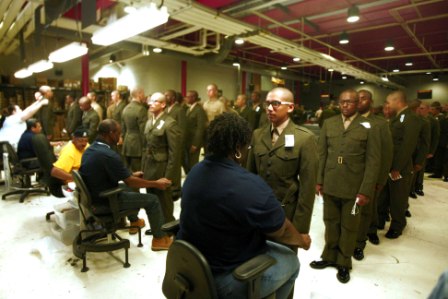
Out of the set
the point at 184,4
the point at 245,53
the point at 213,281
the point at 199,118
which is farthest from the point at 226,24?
the point at 245,53

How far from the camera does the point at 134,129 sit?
3.93m

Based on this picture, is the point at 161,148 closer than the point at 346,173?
No

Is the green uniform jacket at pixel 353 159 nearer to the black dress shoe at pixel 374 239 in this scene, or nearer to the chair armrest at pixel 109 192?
the black dress shoe at pixel 374 239

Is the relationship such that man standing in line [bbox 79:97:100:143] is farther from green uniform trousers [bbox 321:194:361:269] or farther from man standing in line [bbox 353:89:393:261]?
man standing in line [bbox 353:89:393:261]

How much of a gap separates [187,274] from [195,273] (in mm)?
67

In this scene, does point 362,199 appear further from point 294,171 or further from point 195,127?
point 195,127

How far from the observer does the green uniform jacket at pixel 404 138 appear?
3.12 meters

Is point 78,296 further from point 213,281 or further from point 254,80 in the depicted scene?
point 254,80

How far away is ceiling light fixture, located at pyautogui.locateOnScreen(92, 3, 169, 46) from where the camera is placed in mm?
2587

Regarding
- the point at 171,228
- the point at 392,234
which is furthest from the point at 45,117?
the point at 392,234

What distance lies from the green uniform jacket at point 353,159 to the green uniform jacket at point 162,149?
149 cm

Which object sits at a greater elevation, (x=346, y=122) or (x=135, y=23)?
(x=135, y=23)

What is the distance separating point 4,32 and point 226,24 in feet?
16.7

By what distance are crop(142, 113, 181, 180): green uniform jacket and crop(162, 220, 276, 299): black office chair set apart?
1.68 m
